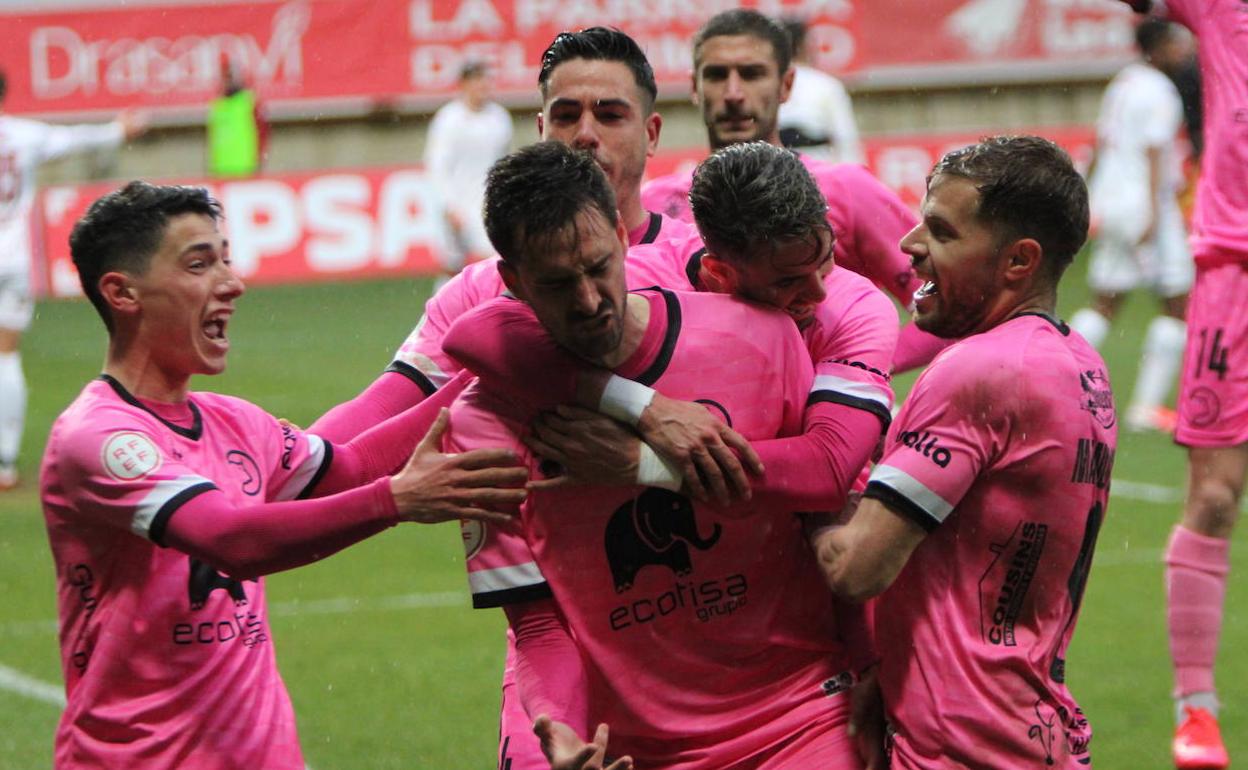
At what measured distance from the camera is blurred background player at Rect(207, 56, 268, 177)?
2173cm

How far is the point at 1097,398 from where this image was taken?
3.54m

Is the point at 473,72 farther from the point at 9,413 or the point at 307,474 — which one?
the point at 307,474

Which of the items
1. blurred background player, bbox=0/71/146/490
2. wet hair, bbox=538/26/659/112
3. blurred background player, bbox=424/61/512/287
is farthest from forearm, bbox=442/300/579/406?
blurred background player, bbox=424/61/512/287

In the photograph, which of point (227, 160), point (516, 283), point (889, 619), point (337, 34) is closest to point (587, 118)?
point (516, 283)

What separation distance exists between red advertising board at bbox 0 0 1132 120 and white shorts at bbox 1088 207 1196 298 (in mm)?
10741

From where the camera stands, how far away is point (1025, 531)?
137 inches

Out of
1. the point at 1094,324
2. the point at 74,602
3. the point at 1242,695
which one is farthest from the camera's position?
the point at 1094,324

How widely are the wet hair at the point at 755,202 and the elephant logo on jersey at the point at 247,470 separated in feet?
4.18

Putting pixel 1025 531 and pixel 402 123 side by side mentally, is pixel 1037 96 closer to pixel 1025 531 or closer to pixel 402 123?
pixel 402 123

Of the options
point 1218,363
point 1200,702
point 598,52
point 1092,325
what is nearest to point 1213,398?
point 1218,363

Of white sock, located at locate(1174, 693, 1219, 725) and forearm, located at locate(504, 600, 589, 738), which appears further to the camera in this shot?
white sock, located at locate(1174, 693, 1219, 725)

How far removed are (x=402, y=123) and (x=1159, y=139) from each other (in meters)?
12.6

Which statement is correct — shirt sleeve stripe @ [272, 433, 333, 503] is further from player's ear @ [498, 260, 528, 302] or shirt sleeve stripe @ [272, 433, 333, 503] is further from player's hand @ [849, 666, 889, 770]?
player's hand @ [849, 666, 889, 770]

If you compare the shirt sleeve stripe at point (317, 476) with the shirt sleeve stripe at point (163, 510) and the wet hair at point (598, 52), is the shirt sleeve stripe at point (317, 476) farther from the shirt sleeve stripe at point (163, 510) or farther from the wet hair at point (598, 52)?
the wet hair at point (598, 52)
